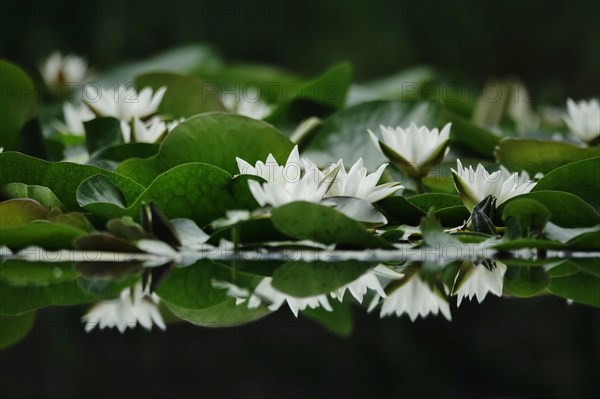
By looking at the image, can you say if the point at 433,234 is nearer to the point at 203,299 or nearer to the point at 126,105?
the point at 203,299

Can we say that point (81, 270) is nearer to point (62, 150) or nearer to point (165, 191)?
point (165, 191)

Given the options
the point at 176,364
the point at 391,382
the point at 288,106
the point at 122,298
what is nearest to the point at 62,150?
the point at 288,106

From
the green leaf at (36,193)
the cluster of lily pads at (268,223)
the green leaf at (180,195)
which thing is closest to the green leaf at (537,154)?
the cluster of lily pads at (268,223)

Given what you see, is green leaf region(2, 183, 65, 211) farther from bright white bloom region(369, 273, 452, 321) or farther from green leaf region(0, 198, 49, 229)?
bright white bloom region(369, 273, 452, 321)

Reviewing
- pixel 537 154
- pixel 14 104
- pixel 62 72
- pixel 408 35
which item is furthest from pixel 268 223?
pixel 408 35

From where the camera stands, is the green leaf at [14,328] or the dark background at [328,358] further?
the green leaf at [14,328]

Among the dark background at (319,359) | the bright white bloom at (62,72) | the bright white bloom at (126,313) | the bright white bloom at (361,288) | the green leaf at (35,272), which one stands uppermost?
the bright white bloom at (62,72)

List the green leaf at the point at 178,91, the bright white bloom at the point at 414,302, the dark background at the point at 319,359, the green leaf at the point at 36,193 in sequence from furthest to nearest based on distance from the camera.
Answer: the green leaf at the point at 178,91
the green leaf at the point at 36,193
the bright white bloom at the point at 414,302
the dark background at the point at 319,359

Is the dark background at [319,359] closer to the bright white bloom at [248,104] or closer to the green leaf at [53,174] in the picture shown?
the green leaf at [53,174]

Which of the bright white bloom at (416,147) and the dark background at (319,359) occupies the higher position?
the bright white bloom at (416,147)
